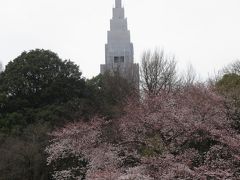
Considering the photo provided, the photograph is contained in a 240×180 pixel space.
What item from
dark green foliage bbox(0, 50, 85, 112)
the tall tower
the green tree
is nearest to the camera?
the green tree

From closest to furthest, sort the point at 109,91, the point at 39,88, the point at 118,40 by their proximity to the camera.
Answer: the point at 39,88, the point at 109,91, the point at 118,40

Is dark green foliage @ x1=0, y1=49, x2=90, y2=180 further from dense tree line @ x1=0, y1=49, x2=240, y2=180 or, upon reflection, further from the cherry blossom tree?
the cherry blossom tree

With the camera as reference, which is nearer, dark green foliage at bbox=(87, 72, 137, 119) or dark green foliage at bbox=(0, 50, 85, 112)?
dark green foliage at bbox=(87, 72, 137, 119)

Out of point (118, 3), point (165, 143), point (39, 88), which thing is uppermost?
point (118, 3)

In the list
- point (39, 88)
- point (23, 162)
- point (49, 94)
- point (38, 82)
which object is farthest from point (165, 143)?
point (38, 82)

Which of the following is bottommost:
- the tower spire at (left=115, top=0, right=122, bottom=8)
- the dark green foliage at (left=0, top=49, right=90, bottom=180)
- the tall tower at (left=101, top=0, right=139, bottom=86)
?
the dark green foliage at (left=0, top=49, right=90, bottom=180)

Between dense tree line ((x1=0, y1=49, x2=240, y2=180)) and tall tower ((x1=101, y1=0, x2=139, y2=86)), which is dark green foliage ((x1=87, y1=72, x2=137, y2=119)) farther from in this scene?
tall tower ((x1=101, y1=0, x2=139, y2=86))

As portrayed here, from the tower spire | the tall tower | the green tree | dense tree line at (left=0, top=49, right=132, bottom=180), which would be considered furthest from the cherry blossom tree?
the tower spire

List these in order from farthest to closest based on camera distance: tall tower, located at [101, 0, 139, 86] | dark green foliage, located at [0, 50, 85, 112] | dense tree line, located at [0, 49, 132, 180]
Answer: tall tower, located at [101, 0, 139, 86] < dark green foliage, located at [0, 50, 85, 112] < dense tree line, located at [0, 49, 132, 180]

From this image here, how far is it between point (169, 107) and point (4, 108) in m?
16.1

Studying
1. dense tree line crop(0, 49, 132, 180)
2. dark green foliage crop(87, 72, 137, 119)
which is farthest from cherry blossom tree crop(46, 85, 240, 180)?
dark green foliage crop(87, 72, 137, 119)

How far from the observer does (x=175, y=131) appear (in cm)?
1257

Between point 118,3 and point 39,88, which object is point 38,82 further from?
point 118,3

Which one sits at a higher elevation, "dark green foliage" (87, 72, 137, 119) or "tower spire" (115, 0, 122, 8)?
"tower spire" (115, 0, 122, 8)
